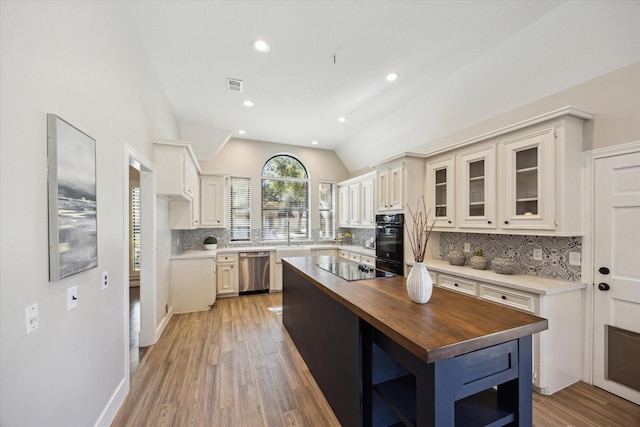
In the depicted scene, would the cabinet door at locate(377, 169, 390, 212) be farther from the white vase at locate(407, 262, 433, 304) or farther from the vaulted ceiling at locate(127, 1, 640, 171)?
the white vase at locate(407, 262, 433, 304)

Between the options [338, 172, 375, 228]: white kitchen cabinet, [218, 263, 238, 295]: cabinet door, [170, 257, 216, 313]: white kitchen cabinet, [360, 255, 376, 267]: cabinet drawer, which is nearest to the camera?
[170, 257, 216, 313]: white kitchen cabinet

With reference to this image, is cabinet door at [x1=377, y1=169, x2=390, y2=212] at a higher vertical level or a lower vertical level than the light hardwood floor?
higher

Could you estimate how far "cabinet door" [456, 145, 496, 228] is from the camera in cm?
275

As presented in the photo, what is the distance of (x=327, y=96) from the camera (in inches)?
146

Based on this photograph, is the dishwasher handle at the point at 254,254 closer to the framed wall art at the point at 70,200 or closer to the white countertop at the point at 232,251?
the white countertop at the point at 232,251

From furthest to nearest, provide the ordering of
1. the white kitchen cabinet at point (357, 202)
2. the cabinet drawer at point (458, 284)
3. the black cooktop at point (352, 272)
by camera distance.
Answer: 1. the white kitchen cabinet at point (357, 202)
2. the cabinet drawer at point (458, 284)
3. the black cooktop at point (352, 272)

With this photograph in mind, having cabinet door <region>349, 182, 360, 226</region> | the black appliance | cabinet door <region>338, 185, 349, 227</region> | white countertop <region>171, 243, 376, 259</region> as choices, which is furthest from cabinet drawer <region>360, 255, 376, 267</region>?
cabinet door <region>338, 185, 349, 227</region>

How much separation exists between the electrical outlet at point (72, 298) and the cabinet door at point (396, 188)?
11.6 ft

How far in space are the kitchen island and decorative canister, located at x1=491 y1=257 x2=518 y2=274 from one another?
4.06ft

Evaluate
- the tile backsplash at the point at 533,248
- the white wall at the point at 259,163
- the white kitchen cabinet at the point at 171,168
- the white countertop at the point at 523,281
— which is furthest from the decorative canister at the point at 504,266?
the white wall at the point at 259,163

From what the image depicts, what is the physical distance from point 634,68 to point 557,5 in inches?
30.5

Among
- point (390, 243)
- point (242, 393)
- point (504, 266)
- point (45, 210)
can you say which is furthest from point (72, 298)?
point (390, 243)

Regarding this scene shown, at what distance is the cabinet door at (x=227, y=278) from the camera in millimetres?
4824

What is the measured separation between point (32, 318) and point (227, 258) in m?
3.85
